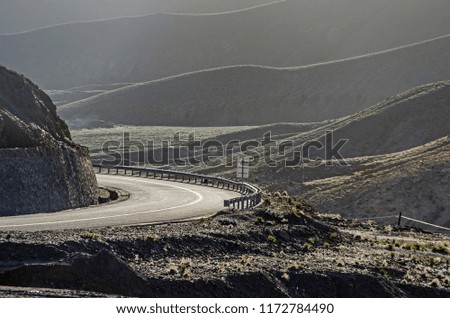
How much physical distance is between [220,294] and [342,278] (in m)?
4.78

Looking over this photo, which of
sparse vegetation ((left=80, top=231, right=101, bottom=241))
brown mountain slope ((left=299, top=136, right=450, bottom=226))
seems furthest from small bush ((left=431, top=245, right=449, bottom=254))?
brown mountain slope ((left=299, top=136, right=450, bottom=226))

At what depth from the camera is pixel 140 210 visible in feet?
108

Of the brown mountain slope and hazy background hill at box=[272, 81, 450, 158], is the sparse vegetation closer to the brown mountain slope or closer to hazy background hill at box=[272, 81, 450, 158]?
the brown mountain slope

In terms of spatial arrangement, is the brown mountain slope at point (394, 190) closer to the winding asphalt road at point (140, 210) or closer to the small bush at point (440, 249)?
the winding asphalt road at point (140, 210)

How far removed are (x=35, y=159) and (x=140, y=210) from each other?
418 cm

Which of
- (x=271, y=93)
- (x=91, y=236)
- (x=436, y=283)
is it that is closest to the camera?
(x=91, y=236)

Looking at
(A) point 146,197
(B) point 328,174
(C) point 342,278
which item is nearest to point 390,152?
(B) point 328,174

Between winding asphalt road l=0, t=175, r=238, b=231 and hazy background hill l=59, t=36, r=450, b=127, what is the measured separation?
307 ft

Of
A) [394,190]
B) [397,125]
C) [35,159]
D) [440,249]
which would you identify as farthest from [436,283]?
[397,125]

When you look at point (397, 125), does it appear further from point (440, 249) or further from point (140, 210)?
point (140, 210)

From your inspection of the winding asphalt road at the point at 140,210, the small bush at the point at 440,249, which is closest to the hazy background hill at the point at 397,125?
the winding asphalt road at the point at 140,210

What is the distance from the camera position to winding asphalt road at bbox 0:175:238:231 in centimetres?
2641

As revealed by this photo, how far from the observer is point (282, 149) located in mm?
93312

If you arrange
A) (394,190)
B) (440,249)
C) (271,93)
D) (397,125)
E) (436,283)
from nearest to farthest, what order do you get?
1. (436,283)
2. (440,249)
3. (394,190)
4. (397,125)
5. (271,93)
